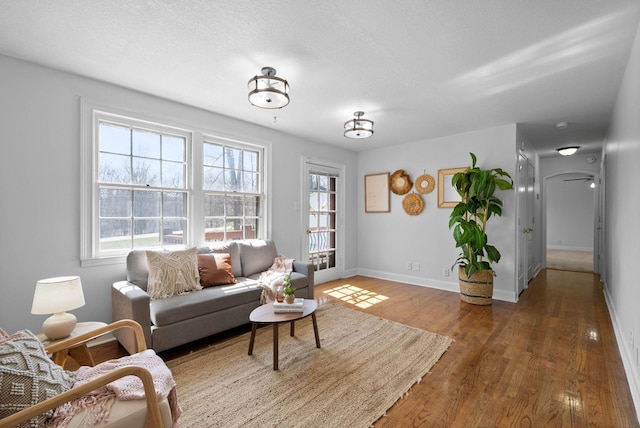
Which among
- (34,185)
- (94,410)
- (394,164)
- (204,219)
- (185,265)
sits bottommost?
(94,410)

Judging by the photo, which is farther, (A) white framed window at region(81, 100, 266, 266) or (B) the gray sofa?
(A) white framed window at region(81, 100, 266, 266)

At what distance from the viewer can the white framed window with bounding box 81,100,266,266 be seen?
2902 mm

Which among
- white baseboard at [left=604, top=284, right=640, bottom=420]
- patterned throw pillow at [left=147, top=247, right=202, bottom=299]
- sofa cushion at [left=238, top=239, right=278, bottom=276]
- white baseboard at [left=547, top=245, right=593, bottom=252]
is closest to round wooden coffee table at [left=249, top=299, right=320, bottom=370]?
patterned throw pillow at [left=147, top=247, right=202, bottom=299]

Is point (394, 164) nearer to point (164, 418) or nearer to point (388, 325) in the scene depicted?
point (388, 325)

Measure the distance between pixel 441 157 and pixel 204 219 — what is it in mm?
3793

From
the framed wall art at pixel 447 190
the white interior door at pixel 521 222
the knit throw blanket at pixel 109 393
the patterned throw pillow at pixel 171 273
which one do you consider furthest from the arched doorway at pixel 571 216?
the knit throw blanket at pixel 109 393

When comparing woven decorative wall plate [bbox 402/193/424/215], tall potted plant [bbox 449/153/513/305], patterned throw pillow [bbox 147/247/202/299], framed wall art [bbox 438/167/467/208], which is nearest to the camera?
patterned throw pillow [bbox 147/247/202/299]

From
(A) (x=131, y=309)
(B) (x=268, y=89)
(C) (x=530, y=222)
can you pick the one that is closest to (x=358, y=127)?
(B) (x=268, y=89)

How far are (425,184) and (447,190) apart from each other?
1.26 ft

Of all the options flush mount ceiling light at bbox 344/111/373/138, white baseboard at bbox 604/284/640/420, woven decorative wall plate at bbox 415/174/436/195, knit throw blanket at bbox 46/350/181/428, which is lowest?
white baseboard at bbox 604/284/640/420

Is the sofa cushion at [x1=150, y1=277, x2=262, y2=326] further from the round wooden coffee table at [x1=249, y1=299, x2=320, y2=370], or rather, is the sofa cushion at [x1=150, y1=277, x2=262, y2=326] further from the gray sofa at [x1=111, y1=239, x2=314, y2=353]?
the round wooden coffee table at [x1=249, y1=299, x2=320, y2=370]

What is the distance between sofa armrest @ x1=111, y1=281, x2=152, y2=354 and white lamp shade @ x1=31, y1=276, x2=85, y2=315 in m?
0.41

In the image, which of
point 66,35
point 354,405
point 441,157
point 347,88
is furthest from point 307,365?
point 441,157

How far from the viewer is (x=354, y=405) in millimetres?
1944
